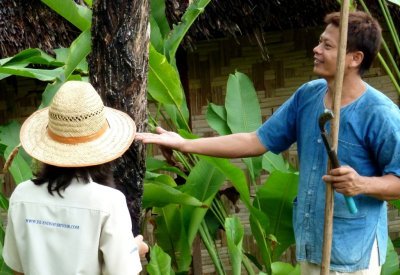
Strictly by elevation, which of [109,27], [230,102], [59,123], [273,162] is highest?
[109,27]

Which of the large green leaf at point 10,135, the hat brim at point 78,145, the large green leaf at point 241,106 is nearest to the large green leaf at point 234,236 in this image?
the large green leaf at point 241,106

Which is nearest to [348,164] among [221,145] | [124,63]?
[221,145]

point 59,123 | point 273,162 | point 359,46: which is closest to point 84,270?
point 59,123

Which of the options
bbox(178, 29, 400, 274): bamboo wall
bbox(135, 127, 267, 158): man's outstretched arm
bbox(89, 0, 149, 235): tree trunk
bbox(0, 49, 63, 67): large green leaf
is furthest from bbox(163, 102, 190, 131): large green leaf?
bbox(89, 0, 149, 235): tree trunk

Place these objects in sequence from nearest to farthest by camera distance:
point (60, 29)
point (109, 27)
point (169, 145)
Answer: point (109, 27)
point (169, 145)
point (60, 29)

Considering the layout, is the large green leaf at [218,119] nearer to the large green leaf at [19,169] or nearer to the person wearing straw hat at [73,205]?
the large green leaf at [19,169]

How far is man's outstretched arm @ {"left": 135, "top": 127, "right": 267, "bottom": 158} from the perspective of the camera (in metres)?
3.45

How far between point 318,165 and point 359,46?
426 millimetres

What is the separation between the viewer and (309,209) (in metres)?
3.29

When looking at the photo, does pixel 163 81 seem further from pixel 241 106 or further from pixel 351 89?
pixel 351 89

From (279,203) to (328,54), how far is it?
1.24 metres

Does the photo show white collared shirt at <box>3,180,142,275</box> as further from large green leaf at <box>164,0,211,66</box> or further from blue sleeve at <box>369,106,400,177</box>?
large green leaf at <box>164,0,211,66</box>

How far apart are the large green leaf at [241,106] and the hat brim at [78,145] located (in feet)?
5.65

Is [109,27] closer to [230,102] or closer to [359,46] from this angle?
[359,46]
